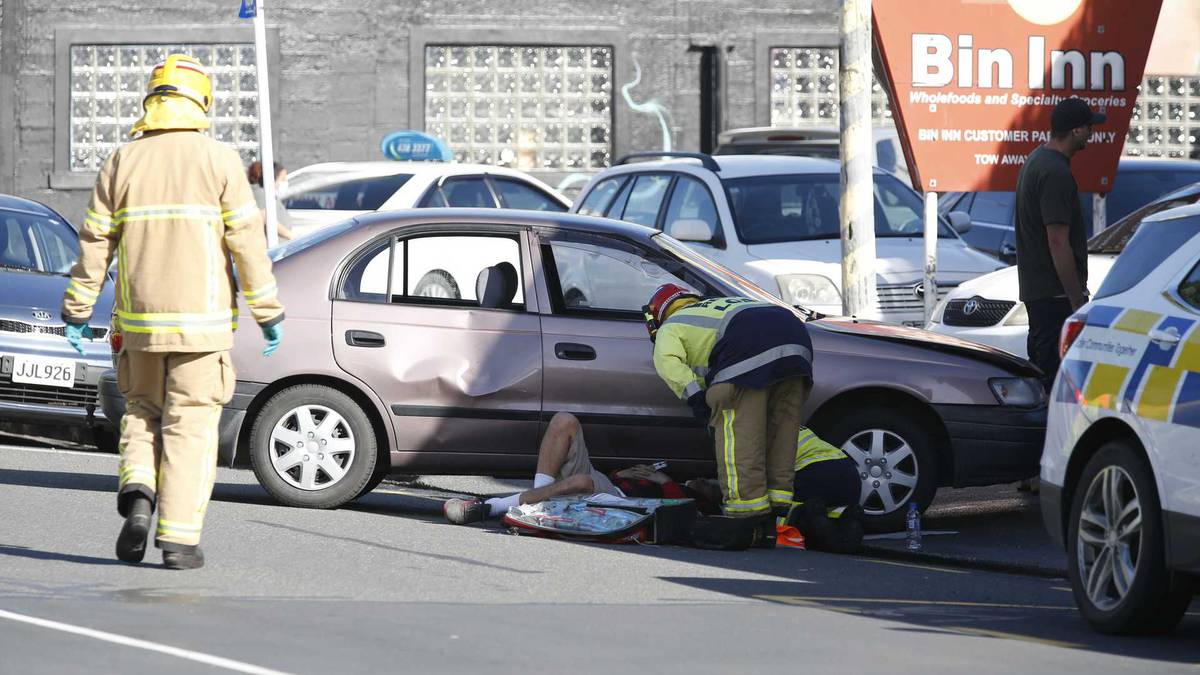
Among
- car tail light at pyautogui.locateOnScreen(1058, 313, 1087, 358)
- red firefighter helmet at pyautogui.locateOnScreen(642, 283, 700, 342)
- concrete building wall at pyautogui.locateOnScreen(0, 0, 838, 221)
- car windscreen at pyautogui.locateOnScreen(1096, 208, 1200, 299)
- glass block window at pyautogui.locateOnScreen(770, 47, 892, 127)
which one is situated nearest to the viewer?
car windscreen at pyautogui.locateOnScreen(1096, 208, 1200, 299)

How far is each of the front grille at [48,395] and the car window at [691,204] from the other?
4134 mm

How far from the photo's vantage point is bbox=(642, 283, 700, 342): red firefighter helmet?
9016mm

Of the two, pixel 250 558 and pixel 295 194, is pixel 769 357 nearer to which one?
pixel 250 558

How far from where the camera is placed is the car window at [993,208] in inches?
659

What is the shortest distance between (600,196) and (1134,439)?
9037 mm

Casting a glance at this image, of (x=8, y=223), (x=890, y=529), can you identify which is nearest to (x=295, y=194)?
(x=8, y=223)

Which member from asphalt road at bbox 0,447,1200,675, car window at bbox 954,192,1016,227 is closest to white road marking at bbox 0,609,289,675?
asphalt road at bbox 0,447,1200,675

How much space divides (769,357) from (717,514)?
107 centimetres

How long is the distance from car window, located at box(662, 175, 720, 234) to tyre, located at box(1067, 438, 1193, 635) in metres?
7.02

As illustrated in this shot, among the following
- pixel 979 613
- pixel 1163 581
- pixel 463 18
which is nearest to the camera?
Result: pixel 1163 581

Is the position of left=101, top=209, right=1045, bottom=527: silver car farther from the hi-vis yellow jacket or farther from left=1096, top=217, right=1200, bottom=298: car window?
left=1096, top=217, right=1200, bottom=298: car window

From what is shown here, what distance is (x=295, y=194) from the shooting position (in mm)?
18219

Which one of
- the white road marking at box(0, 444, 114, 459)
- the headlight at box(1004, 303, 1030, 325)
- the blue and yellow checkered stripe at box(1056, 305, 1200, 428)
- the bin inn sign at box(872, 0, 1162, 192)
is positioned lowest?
the white road marking at box(0, 444, 114, 459)

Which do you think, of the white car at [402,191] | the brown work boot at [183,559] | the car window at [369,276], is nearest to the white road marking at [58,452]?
the car window at [369,276]
